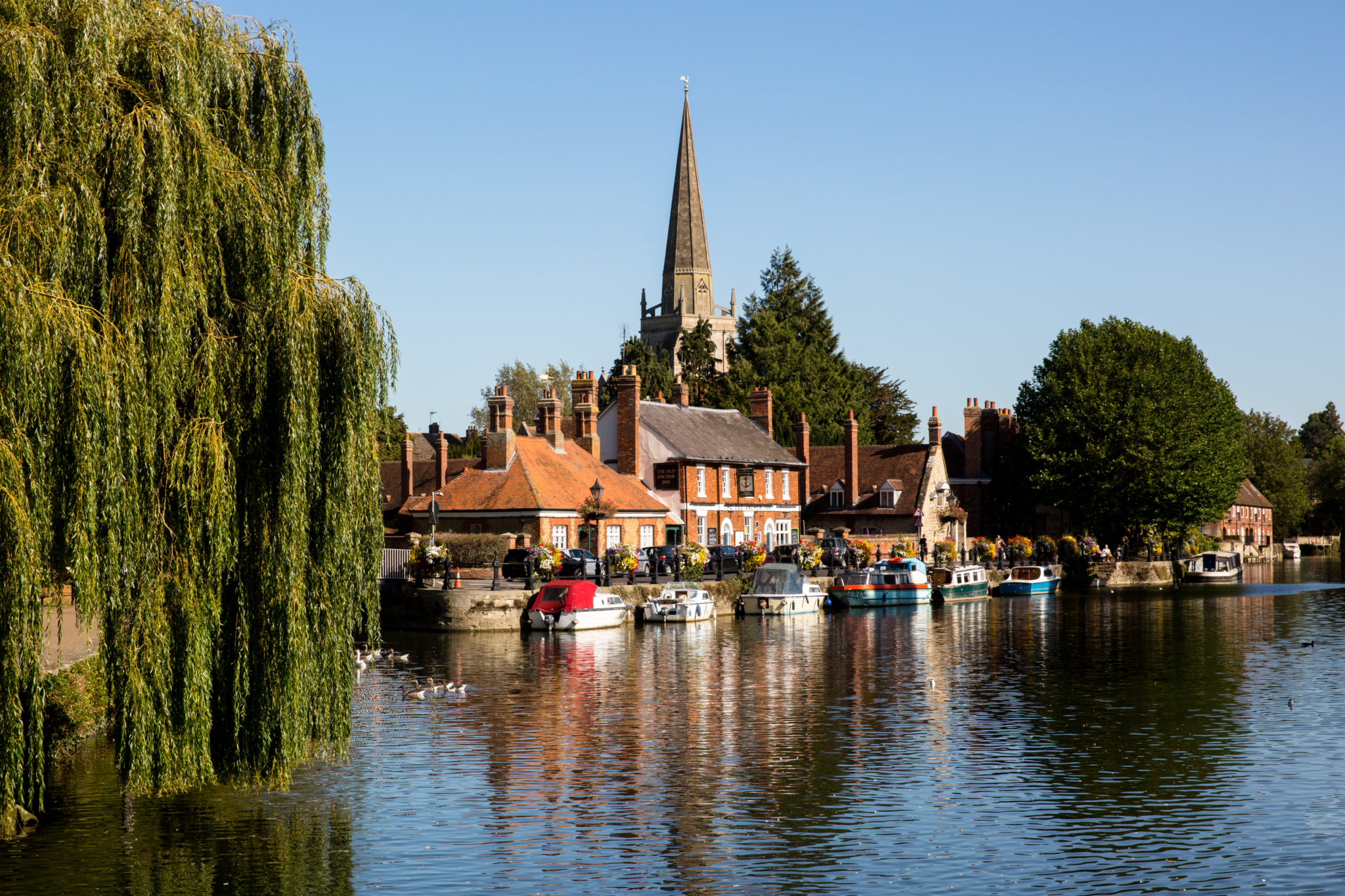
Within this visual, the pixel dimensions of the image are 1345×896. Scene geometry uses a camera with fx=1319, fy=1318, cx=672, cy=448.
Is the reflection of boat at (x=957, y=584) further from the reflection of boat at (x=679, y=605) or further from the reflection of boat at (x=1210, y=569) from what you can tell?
the reflection of boat at (x=1210, y=569)

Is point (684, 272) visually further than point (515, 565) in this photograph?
Yes

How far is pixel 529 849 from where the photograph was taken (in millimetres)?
20859

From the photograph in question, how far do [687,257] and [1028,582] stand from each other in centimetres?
9100

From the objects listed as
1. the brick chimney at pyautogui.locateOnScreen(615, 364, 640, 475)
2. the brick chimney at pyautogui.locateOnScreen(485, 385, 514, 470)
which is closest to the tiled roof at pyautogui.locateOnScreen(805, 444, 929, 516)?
the brick chimney at pyautogui.locateOnScreen(615, 364, 640, 475)

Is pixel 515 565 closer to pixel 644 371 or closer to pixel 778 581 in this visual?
pixel 778 581

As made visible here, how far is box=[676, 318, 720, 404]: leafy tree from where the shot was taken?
403ft

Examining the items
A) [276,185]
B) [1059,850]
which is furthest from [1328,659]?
[276,185]

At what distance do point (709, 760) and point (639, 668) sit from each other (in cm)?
1478

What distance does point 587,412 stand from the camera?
7200 centimetres

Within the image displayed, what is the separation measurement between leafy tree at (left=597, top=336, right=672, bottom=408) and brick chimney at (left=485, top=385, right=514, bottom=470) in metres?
49.6

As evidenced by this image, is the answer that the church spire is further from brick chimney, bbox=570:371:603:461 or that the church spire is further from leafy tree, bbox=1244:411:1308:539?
brick chimney, bbox=570:371:603:461

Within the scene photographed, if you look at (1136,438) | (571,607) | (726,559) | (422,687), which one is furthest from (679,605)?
(1136,438)

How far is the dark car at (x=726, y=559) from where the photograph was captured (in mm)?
68000

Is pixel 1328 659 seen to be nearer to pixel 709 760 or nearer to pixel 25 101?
pixel 709 760
